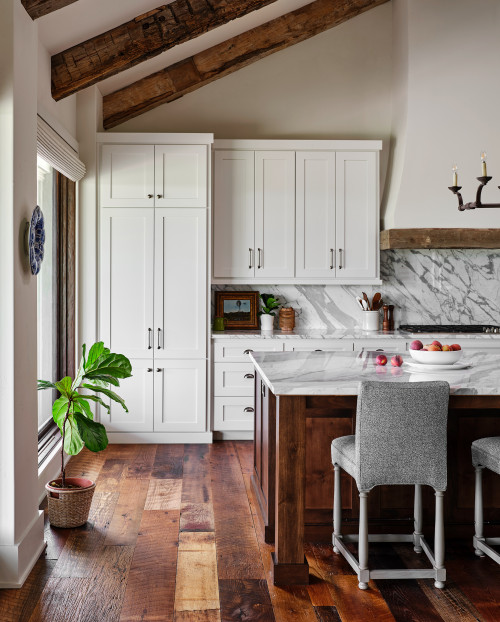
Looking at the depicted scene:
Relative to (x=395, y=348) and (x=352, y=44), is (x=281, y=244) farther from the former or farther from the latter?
(x=352, y=44)

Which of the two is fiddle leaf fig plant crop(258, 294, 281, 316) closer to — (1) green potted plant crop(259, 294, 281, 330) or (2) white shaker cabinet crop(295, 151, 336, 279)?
(1) green potted plant crop(259, 294, 281, 330)

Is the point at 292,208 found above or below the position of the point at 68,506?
above

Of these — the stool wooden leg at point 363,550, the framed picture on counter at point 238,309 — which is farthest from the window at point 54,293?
the stool wooden leg at point 363,550

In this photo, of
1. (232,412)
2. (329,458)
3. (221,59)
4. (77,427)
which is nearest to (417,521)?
(329,458)

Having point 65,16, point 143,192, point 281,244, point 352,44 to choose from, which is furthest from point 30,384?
point 352,44

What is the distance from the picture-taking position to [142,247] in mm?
5398

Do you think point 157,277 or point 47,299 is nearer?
point 47,299

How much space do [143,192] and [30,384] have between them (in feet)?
8.26

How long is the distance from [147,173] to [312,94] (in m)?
1.69

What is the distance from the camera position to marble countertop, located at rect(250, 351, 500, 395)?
2912mm

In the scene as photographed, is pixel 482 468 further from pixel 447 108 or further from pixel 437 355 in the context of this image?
pixel 447 108

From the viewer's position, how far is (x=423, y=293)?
605 centimetres

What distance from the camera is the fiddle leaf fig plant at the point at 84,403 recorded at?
3.49 metres

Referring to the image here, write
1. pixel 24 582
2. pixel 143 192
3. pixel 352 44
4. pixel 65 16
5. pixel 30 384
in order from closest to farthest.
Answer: pixel 24 582
pixel 30 384
pixel 65 16
pixel 143 192
pixel 352 44
